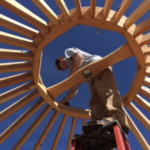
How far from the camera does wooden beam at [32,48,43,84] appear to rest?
6.90 metres

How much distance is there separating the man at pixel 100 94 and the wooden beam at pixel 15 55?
1073mm

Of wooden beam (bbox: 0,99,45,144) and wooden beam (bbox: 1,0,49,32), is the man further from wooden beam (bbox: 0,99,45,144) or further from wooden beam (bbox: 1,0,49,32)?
wooden beam (bbox: 1,0,49,32)

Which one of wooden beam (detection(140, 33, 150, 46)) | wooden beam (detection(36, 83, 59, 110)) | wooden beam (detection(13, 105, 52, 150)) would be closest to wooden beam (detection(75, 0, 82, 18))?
wooden beam (detection(140, 33, 150, 46))

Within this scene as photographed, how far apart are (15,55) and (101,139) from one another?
3.45 metres

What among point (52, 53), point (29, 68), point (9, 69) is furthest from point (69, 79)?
point (52, 53)

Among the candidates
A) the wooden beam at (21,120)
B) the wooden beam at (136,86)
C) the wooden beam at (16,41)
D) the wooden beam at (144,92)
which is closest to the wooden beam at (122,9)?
the wooden beam at (136,86)

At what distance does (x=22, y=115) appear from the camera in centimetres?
840

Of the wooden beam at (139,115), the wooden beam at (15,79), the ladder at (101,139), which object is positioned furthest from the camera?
the wooden beam at (139,115)

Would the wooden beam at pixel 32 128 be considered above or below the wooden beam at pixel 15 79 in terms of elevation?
below

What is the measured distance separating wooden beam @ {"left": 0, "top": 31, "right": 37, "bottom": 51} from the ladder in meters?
3.05

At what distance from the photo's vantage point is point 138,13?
5.45 m

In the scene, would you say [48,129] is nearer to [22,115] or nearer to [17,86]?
[22,115]

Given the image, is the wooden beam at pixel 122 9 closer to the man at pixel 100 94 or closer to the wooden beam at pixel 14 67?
the man at pixel 100 94

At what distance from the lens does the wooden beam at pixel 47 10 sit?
5380mm
